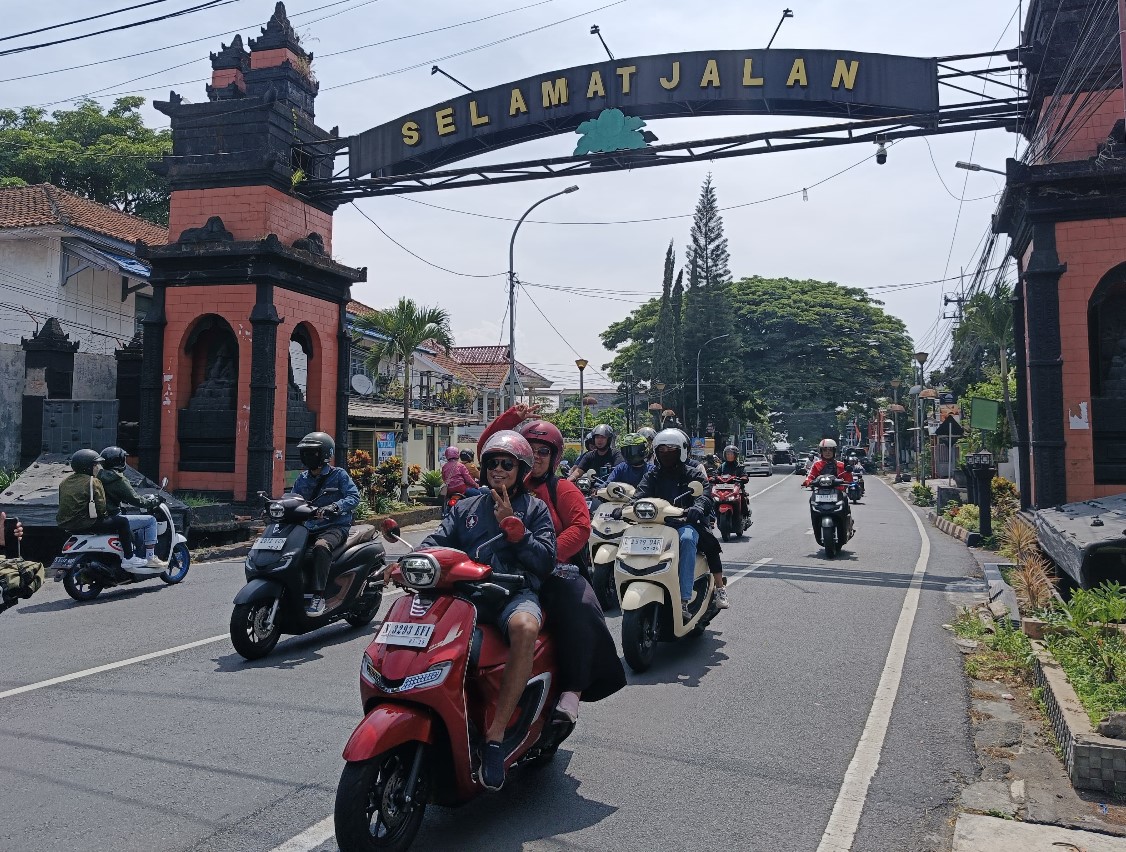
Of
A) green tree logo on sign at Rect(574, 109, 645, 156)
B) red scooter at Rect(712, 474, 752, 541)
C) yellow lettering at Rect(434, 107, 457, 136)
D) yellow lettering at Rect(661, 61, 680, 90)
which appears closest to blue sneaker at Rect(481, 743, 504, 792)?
red scooter at Rect(712, 474, 752, 541)

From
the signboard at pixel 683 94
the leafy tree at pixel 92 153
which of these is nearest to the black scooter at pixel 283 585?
the signboard at pixel 683 94

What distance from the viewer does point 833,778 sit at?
14.3 feet

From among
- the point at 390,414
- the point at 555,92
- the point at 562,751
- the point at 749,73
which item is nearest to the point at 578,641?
the point at 562,751

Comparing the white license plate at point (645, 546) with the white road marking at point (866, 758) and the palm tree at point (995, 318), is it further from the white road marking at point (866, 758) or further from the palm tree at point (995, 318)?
the palm tree at point (995, 318)

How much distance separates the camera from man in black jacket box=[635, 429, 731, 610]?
7262 millimetres

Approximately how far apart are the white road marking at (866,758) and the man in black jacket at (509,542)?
145cm

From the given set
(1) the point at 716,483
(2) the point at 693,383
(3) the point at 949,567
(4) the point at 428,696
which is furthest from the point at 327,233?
(2) the point at 693,383

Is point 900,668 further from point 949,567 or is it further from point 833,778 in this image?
point 949,567

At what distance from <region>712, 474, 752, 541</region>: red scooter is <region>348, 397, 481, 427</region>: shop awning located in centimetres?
1440

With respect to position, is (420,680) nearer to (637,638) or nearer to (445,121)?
(637,638)

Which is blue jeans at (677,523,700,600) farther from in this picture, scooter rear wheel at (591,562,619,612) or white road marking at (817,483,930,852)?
white road marking at (817,483,930,852)

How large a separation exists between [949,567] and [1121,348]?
16.5 ft

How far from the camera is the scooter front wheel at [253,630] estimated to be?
6699mm

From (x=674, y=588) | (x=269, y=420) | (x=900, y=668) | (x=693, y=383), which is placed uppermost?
(x=693, y=383)
